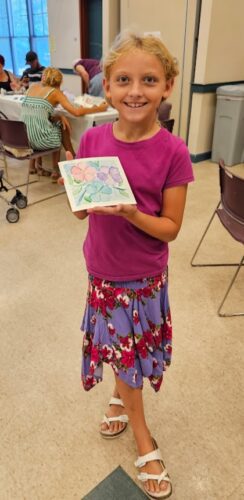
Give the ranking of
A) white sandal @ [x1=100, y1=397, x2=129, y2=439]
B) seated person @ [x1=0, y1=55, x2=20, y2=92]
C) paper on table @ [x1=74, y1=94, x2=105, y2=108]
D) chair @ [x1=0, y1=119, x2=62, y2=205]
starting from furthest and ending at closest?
seated person @ [x1=0, y1=55, x2=20, y2=92] < paper on table @ [x1=74, y1=94, x2=105, y2=108] < chair @ [x1=0, y1=119, x2=62, y2=205] < white sandal @ [x1=100, y1=397, x2=129, y2=439]

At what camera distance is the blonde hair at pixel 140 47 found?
2.78 feet

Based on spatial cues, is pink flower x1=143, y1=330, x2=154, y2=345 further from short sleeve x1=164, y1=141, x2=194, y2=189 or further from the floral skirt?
short sleeve x1=164, y1=141, x2=194, y2=189

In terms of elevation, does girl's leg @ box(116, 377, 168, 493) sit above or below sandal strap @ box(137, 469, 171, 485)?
above

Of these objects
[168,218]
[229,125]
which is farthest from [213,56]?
[168,218]

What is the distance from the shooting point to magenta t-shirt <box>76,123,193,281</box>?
2.97ft

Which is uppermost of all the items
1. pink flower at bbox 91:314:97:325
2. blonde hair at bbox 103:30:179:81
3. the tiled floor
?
blonde hair at bbox 103:30:179:81

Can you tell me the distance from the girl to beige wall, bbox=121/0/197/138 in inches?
149

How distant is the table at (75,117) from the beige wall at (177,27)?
4.51 feet

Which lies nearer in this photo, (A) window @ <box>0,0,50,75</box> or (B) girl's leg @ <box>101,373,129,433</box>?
(B) girl's leg @ <box>101,373,129,433</box>

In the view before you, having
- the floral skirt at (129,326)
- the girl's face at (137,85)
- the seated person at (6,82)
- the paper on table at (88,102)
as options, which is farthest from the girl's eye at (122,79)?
the seated person at (6,82)

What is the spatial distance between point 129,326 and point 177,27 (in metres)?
4.44

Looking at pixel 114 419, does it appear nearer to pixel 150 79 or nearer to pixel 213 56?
pixel 150 79

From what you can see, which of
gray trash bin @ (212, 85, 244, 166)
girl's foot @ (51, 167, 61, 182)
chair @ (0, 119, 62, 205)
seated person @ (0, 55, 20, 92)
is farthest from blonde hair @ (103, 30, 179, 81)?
seated person @ (0, 55, 20, 92)

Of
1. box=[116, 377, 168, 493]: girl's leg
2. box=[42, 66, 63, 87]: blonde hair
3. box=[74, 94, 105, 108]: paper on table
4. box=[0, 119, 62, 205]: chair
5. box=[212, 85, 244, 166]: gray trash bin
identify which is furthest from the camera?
box=[212, 85, 244, 166]: gray trash bin
